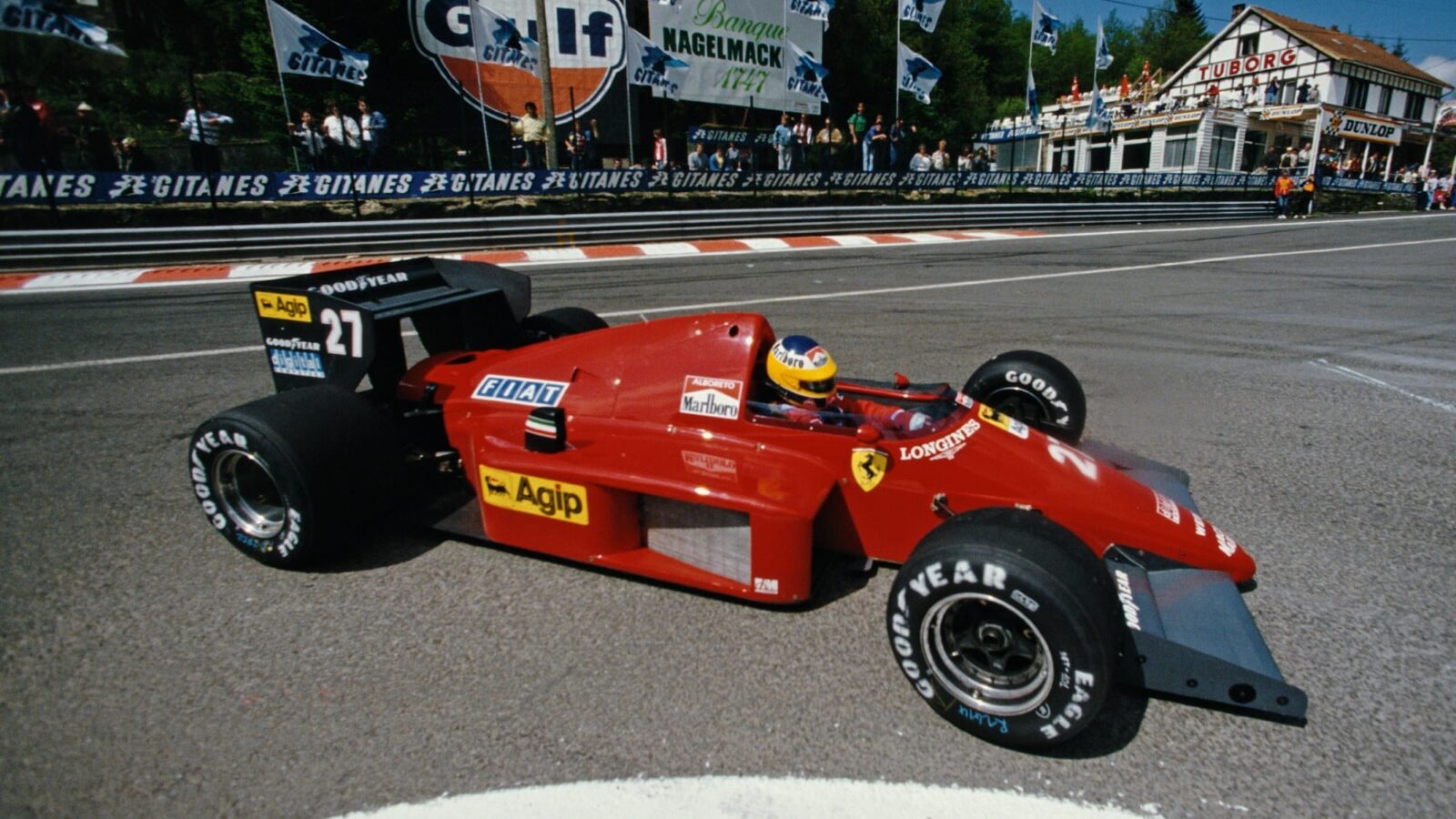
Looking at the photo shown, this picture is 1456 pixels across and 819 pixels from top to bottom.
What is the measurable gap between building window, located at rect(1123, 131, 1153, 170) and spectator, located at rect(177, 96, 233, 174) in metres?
41.1

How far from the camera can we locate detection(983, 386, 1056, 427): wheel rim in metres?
3.99

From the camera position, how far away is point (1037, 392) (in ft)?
13.0

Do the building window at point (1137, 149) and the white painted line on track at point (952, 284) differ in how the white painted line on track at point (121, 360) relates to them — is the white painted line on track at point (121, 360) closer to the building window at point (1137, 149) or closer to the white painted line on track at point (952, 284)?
the white painted line on track at point (952, 284)

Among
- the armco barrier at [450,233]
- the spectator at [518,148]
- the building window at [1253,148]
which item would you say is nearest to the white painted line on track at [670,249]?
the armco barrier at [450,233]

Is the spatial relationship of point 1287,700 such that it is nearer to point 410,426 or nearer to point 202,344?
point 410,426

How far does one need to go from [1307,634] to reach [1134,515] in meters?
0.76

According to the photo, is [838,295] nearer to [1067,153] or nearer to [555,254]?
[555,254]

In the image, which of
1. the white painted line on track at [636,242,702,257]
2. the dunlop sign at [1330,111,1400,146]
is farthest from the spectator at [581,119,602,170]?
the dunlop sign at [1330,111,1400,146]

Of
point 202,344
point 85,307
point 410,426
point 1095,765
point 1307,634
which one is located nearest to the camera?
point 1095,765

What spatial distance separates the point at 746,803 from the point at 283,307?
11.0 feet

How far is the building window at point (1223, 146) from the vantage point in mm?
37531

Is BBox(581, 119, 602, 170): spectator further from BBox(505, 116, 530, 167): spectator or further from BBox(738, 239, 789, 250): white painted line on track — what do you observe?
BBox(738, 239, 789, 250): white painted line on track

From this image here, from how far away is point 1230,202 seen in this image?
Result: 25.5m

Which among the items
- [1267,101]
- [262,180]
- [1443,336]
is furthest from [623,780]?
[1267,101]
